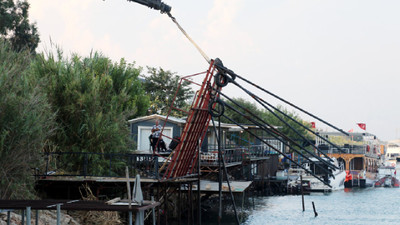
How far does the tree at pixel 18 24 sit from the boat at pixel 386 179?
58174 mm

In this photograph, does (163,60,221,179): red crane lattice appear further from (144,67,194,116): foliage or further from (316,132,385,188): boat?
(316,132,385,188): boat

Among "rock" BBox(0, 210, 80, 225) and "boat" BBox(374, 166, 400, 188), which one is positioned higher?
"boat" BBox(374, 166, 400, 188)

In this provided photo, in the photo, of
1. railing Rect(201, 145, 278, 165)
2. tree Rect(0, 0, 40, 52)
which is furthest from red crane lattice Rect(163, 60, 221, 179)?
tree Rect(0, 0, 40, 52)

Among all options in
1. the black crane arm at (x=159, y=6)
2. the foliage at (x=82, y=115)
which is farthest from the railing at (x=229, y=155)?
the black crane arm at (x=159, y=6)

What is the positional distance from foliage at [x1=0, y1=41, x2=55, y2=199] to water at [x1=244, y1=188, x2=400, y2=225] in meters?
21.4

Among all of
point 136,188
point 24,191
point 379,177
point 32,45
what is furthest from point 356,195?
point 136,188

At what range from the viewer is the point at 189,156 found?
28.2 m

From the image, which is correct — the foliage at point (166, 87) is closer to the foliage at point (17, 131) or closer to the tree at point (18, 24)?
the tree at point (18, 24)

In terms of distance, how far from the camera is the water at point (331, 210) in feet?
143

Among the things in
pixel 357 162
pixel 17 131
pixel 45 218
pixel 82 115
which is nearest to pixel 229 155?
pixel 82 115

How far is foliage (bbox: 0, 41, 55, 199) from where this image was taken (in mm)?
21172

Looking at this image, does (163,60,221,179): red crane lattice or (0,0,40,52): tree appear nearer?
(163,60,221,179): red crane lattice

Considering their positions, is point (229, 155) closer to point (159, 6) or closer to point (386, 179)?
point (159, 6)

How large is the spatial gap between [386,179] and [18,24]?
198 feet
